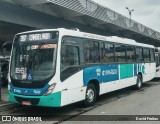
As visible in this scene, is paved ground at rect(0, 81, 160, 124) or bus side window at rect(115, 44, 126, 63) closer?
paved ground at rect(0, 81, 160, 124)

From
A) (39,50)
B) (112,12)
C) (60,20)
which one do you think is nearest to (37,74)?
(39,50)

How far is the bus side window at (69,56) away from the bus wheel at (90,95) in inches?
50.5

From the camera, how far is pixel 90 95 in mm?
11375

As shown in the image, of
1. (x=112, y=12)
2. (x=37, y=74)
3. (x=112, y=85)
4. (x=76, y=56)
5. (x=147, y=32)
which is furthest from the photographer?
(x=147, y=32)

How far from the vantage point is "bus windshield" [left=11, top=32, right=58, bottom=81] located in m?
9.37

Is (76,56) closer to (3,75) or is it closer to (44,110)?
(44,110)

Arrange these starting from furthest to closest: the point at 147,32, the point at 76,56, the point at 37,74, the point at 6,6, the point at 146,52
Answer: the point at 147,32
the point at 146,52
the point at 6,6
the point at 76,56
the point at 37,74

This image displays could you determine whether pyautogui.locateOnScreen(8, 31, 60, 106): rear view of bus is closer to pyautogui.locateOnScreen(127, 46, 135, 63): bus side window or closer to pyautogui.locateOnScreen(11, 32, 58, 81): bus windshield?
pyautogui.locateOnScreen(11, 32, 58, 81): bus windshield

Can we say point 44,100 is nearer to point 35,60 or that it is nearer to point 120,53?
point 35,60

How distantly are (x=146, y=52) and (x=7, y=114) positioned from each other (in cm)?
1118

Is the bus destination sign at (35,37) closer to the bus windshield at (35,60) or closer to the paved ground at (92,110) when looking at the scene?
the bus windshield at (35,60)

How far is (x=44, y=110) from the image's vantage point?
10609 mm

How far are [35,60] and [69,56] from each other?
118cm

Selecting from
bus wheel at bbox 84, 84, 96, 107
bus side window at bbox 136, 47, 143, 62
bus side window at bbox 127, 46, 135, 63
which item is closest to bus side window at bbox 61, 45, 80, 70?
bus wheel at bbox 84, 84, 96, 107
